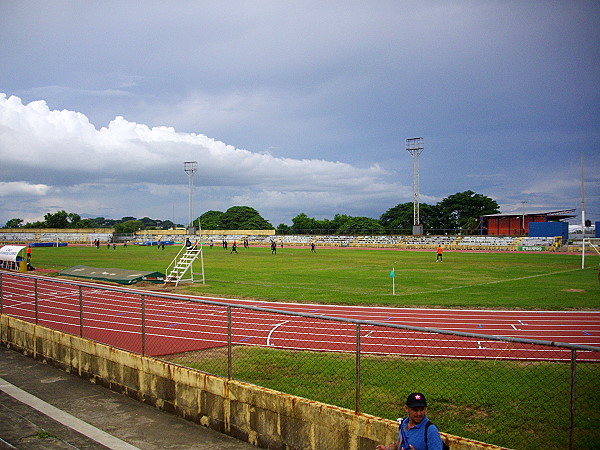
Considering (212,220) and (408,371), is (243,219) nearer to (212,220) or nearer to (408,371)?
(212,220)

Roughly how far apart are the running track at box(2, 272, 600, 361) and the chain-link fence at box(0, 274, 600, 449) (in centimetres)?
6

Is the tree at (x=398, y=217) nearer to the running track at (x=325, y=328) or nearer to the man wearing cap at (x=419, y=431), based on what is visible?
the running track at (x=325, y=328)

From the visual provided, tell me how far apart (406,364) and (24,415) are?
22.5 feet

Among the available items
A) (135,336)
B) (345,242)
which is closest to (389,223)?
(345,242)

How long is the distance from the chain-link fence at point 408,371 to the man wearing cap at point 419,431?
1.03 m

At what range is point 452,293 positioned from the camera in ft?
69.5

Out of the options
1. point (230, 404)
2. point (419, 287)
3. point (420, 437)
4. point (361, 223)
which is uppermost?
point (361, 223)

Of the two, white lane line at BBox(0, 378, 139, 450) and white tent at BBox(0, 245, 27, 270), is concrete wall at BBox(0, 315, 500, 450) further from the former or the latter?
white tent at BBox(0, 245, 27, 270)

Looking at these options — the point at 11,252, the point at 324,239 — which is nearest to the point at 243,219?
the point at 324,239

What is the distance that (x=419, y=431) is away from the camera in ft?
15.1

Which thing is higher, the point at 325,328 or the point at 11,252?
the point at 11,252

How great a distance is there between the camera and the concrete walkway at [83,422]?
689 centimetres

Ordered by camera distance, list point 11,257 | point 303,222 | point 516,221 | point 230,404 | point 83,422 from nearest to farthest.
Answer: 1. point 230,404
2. point 83,422
3. point 11,257
4. point 516,221
5. point 303,222

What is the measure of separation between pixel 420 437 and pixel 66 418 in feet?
19.7
